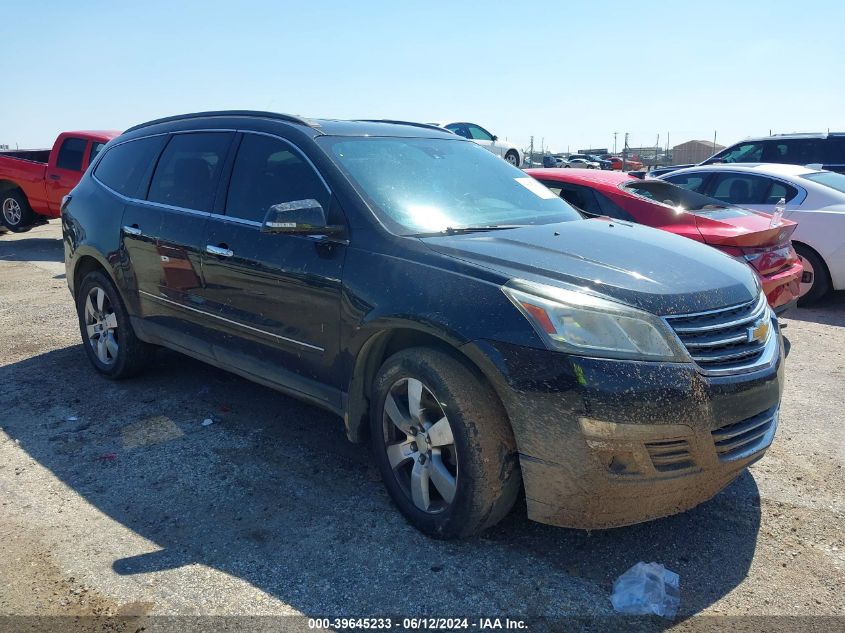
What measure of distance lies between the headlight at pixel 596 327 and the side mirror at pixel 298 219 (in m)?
1.09

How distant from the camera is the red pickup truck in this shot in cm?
1177

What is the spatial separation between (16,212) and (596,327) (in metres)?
13.5

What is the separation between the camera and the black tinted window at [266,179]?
147 inches

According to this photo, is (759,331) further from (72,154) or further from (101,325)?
(72,154)

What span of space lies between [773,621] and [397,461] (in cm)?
159

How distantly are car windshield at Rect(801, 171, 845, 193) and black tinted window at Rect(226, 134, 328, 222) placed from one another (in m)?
6.30

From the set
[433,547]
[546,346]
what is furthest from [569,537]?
[546,346]

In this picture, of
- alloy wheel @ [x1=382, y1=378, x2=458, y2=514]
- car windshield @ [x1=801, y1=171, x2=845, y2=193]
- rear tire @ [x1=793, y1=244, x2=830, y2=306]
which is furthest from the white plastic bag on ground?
car windshield @ [x1=801, y1=171, x2=845, y2=193]

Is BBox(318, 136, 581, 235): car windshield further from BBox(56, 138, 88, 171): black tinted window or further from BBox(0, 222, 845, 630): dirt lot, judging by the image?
BBox(56, 138, 88, 171): black tinted window

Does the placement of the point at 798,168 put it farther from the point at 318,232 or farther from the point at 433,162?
the point at 318,232

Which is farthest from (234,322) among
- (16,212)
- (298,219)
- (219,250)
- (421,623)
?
(16,212)

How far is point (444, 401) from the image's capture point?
291 cm

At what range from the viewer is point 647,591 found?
8.98ft

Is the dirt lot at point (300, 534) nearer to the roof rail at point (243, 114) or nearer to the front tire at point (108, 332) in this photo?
the front tire at point (108, 332)
